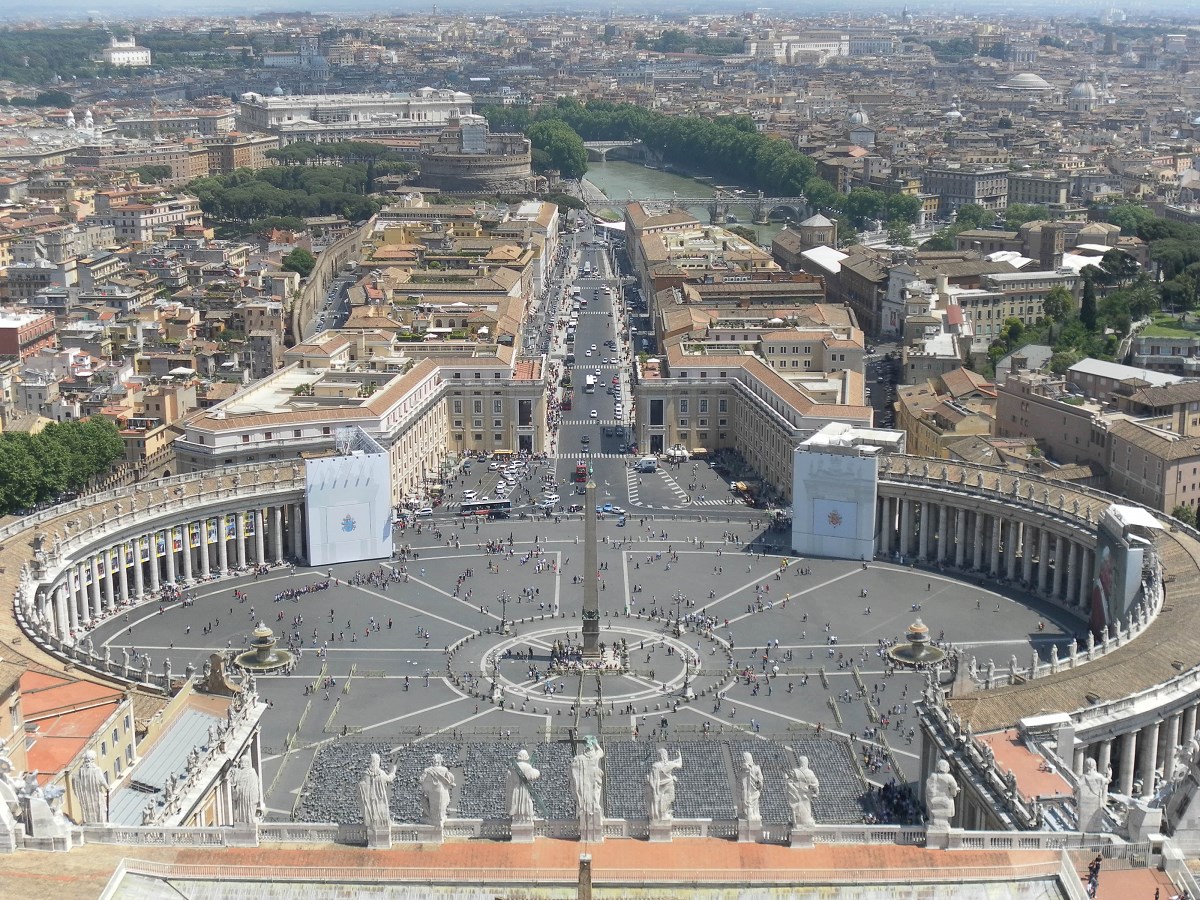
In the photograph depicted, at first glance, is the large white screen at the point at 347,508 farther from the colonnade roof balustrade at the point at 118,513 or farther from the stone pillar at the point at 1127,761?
the stone pillar at the point at 1127,761

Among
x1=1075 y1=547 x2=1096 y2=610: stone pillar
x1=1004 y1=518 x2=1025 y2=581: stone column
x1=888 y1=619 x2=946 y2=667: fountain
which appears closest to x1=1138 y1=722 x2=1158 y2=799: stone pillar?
x1=888 y1=619 x2=946 y2=667: fountain

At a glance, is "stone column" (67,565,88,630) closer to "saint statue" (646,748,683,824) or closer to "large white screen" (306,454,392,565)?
"large white screen" (306,454,392,565)

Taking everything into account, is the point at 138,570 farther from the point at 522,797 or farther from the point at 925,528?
the point at 522,797

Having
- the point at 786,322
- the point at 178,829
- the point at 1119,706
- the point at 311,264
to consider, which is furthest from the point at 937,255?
the point at 178,829

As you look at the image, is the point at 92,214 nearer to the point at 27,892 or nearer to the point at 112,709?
the point at 112,709

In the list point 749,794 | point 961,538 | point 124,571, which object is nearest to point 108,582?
point 124,571

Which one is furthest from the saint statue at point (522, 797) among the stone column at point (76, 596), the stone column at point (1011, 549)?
the stone column at point (1011, 549)
